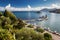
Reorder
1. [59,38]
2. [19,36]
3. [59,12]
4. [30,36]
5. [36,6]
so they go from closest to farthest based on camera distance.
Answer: [19,36] → [30,36] → [59,38] → [36,6] → [59,12]

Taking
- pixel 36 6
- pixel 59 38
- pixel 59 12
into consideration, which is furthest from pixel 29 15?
pixel 59 38

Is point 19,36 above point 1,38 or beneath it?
beneath

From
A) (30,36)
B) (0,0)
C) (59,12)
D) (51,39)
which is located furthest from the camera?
(59,12)

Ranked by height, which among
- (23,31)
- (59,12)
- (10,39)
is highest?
(10,39)

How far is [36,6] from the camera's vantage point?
84.6ft

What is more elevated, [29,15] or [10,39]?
[10,39]

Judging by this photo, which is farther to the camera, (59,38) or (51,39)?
(59,38)

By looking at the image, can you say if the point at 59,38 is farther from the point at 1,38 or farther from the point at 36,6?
the point at 36,6

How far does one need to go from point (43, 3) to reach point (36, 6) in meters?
1.86

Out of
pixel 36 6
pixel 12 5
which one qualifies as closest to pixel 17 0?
pixel 12 5

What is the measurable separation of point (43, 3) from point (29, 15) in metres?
2.82

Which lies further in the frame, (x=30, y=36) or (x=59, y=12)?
(x=59, y=12)

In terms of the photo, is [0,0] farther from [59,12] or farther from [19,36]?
[59,12]

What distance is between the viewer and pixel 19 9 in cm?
2267
